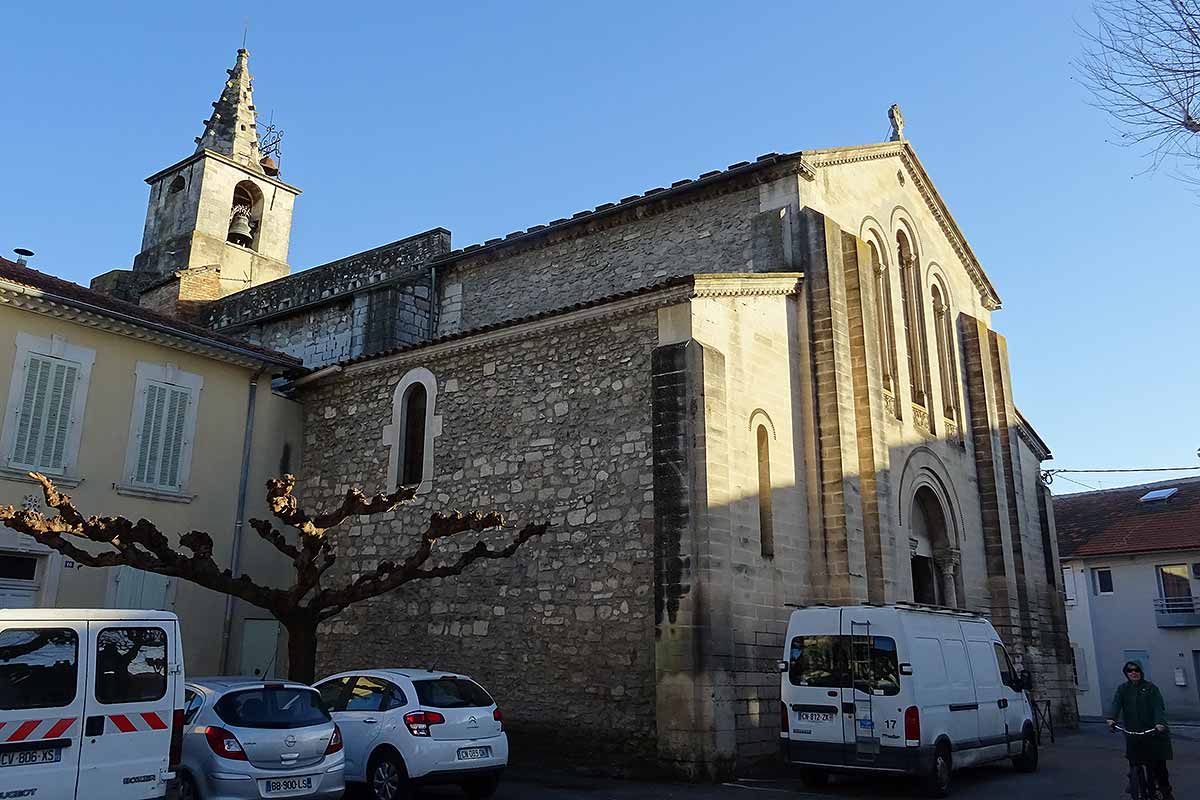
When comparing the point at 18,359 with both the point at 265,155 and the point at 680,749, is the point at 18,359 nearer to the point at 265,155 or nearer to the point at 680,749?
the point at 680,749

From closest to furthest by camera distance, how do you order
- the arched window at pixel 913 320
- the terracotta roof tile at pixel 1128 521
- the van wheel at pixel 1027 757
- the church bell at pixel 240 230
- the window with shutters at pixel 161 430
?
1. the van wheel at pixel 1027 757
2. the window with shutters at pixel 161 430
3. the arched window at pixel 913 320
4. the church bell at pixel 240 230
5. the terracotta roof tile at pixel 1128 521

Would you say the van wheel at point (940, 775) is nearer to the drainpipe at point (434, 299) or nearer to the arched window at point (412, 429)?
the arched window at point (412, 429)

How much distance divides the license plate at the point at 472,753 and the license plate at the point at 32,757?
382 cm

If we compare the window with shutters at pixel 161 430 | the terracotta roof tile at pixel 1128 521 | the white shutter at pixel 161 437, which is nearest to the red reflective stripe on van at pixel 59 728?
the window with shutters at pixel 161 430

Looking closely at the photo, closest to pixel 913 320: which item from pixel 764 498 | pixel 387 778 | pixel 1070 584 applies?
pixel 764 498

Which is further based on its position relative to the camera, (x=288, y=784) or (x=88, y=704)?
(x=288, y=784)

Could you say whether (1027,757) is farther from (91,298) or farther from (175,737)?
(91,298)

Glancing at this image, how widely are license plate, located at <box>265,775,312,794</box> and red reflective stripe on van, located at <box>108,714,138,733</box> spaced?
1437mm

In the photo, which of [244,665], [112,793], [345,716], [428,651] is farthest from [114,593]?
[112,793]

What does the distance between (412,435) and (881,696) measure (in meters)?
8.88

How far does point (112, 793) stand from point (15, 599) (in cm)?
762

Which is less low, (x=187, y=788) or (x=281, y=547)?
(x=281, y=547)

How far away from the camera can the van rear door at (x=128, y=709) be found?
6.91m

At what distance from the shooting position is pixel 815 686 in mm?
10680
